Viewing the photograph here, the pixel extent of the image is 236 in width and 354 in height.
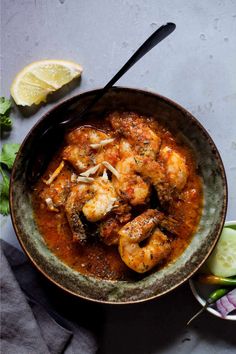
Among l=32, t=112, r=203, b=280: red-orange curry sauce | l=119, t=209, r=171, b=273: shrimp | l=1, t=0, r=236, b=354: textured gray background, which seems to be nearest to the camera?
l=119, t=209, r=171, b=273: shrimp

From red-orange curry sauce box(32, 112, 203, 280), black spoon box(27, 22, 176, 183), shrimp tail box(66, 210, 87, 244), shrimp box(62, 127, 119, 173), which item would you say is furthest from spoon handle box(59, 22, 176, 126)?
shrimp tail box(66, 210, 87, 244)

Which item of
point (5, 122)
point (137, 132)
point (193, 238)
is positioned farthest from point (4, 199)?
point (193, 238)

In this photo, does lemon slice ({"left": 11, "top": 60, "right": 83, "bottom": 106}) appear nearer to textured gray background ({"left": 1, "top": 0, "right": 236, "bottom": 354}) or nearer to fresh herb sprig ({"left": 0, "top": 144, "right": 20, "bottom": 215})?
textured gray background ({"left": 1, "top": 0, "right": 236, "bottom": 354})

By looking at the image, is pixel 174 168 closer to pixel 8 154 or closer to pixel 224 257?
pixel 224 257

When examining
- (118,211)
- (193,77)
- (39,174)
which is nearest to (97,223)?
(118,211)

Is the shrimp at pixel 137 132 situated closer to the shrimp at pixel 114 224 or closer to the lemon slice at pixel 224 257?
the shrimp at pixel 114 224

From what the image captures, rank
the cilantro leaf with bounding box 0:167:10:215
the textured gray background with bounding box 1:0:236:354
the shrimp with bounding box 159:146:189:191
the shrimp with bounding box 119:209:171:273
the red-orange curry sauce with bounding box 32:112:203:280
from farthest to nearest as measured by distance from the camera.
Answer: the textured gray background with bounding box 1:0:236:354 → the cilantro leaf with bounding box 0:167:10:215 → the red-orange curry sauce with bounding box 32:112:203:280 → the shrimp with bounding box 159:146:189:191 → the shrimp with bounding box 119:209:171:273

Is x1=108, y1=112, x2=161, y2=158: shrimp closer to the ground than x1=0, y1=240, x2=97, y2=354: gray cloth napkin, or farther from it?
farther from it

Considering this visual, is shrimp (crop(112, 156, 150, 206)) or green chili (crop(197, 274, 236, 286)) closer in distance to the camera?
shrimp (crop(112, 156, 150, 206))
